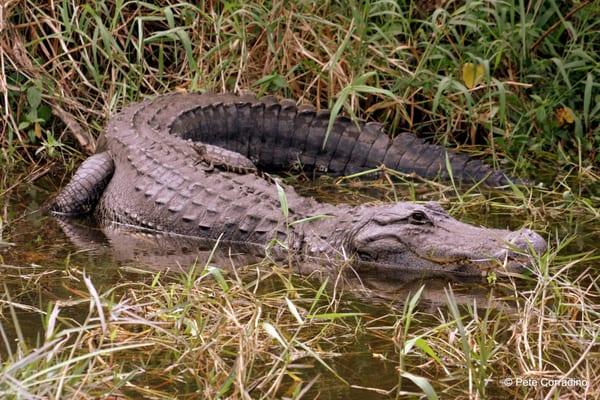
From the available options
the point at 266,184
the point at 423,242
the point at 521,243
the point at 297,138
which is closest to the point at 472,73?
the point at 297,138

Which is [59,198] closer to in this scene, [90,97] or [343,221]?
[90,97]

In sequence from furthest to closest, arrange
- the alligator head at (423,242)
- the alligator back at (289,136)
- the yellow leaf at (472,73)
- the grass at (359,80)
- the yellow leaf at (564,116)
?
the yellow leaf at (564,116) < the alligator back at (289,136) < the yellow leaf at (472,73) < the grass at (359,80) < the alligator head at (423,242)

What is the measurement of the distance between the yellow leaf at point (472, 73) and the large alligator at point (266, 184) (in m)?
0.49

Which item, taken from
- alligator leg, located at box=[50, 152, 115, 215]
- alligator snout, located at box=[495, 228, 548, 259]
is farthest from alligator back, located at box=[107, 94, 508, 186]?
alligator snout, located at box=[495, 228, 548, 259]

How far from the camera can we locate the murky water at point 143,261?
13.0 ft

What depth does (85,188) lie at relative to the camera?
6566mm

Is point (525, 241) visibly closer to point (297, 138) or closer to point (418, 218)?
point (418, 218)

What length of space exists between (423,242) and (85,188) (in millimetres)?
2268

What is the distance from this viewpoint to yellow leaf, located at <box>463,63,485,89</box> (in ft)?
22.6

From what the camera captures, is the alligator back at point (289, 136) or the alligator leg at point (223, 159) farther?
the alligator back at point (289, 136)

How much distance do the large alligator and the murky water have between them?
184 millimetres

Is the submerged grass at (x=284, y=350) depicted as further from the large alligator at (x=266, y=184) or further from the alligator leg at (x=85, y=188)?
the alligator leg at (x=85, y=188)

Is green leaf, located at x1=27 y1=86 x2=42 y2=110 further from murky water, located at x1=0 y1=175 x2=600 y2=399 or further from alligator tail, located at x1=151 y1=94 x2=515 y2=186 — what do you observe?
alligator tail, located at x1=151 y1=94 x2=515 y2=186

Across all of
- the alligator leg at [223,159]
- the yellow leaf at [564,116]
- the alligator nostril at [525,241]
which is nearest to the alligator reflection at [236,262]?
the alligator nostril at [525,241]
